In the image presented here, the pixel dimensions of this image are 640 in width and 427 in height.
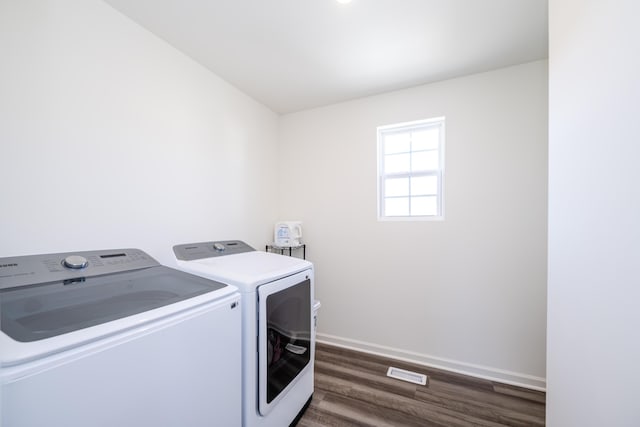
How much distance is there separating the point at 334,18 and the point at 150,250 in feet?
6.21

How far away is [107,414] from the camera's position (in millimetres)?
692

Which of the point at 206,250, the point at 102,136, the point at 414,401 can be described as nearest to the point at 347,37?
the point at 102,136

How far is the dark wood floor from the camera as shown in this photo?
165 cm

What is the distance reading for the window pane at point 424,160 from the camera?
236 cm

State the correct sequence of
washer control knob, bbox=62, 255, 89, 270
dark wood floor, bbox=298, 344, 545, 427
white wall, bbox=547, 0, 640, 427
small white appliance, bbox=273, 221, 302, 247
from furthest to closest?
small white appliance, bbox=273, 221, 302, 247 → dark wood floor, bbox=298, 344, 545, 427 → washer control knob, bbox=62, 255, 89, 270 → white wall, bbox=547, 0, 640, 427

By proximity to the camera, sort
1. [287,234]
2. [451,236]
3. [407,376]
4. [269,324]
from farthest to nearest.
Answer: [287,234] → [451,236] → [407,376] → [269,324]

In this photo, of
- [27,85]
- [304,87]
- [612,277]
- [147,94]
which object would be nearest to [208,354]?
[612,277]

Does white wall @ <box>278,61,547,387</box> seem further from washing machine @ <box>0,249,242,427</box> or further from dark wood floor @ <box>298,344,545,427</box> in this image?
washing machine @ <box>0,249,242,427</box>

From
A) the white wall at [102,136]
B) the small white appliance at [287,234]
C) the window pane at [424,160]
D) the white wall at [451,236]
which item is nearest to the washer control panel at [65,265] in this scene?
the white wall at [102,136]

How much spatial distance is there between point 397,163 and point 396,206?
44 centimetres

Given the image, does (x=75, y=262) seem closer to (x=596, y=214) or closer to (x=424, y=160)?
(x=596, y=214)

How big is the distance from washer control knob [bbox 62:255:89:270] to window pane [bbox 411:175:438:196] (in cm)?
243

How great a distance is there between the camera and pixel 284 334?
1534mm

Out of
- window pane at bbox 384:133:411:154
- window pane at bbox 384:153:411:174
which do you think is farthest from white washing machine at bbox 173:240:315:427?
window pane at bbox 384:133:411:154
